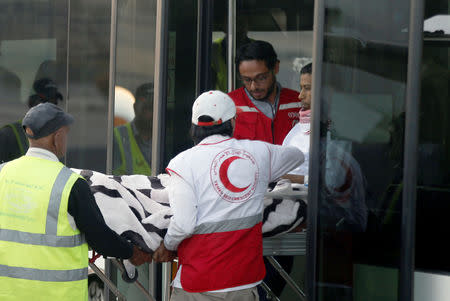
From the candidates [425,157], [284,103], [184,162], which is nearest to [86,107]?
[284,103]

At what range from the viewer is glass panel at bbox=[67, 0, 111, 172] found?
5.13 metres

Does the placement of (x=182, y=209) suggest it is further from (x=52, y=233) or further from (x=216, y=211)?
(x=52, y=233)

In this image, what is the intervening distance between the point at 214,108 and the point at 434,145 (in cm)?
96

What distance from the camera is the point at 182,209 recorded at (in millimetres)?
3082

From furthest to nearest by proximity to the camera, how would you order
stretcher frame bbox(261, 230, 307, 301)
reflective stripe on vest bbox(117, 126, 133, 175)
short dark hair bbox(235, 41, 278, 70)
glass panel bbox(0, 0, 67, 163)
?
glass panel bbox(0, 0, 67, 163) < reflective stripe on vest bbox(117, 126, 133, 175) < short dark hair bbox(235, 41, 278, 70) < stretcher frame bbox(261, 230, 307, 301)

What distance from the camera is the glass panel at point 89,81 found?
5.13 metres

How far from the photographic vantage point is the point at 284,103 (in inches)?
182

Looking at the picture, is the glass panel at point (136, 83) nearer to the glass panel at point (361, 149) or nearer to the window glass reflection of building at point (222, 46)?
the window glass reflection of building at point (222, 46)

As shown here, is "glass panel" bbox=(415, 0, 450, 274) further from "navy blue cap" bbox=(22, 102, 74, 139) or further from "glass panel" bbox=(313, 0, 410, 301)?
"navy blue cap" bbox=(22, 102, 74, 139)

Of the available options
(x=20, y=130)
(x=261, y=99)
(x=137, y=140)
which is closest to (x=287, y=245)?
(x=261, y=99)

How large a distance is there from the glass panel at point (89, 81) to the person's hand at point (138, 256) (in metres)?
1.86

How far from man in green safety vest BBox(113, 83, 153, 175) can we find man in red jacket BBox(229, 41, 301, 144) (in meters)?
0.54

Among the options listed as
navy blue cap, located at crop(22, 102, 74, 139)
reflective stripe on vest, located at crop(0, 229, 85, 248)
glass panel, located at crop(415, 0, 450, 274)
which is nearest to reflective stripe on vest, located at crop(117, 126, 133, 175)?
navy blue cap, located at crop(22, 102, 74, 139)

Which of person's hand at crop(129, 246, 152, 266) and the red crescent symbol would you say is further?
person's hand at crop(129, 246, 152, 266)
